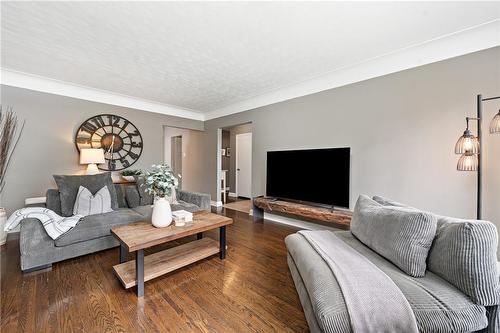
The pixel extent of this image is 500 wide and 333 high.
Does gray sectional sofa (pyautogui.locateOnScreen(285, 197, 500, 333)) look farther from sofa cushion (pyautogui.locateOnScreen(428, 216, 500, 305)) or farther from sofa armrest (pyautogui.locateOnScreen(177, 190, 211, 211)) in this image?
sofa armrest (pyautogui.locateOnScreen(177, 190, 211, 211))

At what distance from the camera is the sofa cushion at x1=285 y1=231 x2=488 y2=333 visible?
97cm

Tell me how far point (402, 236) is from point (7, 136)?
16.0 feet

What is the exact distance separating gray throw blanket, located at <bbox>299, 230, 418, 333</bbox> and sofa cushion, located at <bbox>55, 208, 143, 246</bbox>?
8.15 ft

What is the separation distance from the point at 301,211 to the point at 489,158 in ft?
6.89

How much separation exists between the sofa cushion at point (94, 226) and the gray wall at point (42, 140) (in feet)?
5.54

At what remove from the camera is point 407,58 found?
2.44m

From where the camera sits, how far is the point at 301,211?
10.2ft

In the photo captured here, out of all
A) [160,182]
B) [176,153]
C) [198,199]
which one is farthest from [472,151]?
[176,153]

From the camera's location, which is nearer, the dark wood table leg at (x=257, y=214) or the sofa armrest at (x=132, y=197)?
the sofa armrest at (x=132, y=197)

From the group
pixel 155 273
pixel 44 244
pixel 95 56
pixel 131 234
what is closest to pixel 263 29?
pixel 95 56

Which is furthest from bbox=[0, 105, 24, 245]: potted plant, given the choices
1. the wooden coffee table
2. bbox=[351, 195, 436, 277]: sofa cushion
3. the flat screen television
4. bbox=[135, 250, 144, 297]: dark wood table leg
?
bbox=[351, 195, 436, 277]: sofa cushion

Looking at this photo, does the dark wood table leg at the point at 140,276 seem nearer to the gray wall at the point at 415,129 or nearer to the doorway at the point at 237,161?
the gray wall at the point at 415,129

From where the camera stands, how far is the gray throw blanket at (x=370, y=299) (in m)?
0.96

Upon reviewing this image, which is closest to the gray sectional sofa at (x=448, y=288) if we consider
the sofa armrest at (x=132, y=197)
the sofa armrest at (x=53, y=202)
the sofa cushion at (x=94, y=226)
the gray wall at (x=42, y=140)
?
the sofa cushion at (x=94, y=226)
